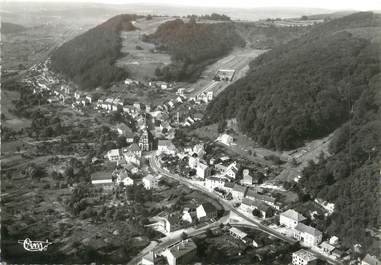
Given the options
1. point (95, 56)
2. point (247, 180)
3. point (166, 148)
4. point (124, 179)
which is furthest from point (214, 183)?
point (95, 56)

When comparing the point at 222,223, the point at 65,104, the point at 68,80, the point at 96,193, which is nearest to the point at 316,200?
→ the point at 222,223

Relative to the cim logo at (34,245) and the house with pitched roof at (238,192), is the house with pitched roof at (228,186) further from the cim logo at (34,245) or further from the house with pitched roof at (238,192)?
the cim logo at (34,245)

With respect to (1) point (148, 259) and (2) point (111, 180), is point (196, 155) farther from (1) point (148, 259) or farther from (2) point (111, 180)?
(1) point (148, 259)

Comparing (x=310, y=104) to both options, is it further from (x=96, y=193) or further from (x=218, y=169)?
(x=96, y=193)

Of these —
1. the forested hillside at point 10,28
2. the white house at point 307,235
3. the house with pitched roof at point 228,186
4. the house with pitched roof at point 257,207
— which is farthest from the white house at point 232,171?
the forested hillside at point 10,28

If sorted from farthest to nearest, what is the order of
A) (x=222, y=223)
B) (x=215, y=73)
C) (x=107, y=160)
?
(x=215, y=73) → (x=107, y=160) → (x=222, y=223)

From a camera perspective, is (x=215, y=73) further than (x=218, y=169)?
Yes
